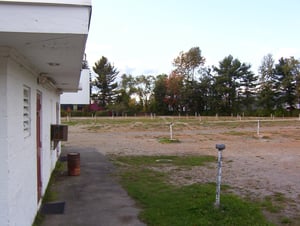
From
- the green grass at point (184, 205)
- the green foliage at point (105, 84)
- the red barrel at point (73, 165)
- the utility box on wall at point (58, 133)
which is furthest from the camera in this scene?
the green foliage at point (105, 84)

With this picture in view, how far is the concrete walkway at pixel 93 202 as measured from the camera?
5.82 meters

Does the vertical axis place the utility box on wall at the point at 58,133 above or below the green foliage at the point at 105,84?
below

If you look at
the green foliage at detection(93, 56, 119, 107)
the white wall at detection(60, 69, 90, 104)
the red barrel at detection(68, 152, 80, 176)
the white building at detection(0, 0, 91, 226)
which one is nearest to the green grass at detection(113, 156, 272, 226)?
the red barrel at detection(68, 152, 80, 176)

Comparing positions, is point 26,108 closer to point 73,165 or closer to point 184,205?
point 184,205

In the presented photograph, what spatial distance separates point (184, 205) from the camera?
6.68 meters

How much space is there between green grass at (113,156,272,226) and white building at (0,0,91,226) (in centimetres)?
217

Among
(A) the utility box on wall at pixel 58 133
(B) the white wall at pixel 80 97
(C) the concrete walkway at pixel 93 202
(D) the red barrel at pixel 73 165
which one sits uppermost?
(B) the white wall at pixel 80 97

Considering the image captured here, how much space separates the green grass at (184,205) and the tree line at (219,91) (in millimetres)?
59791

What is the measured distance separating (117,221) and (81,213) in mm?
828

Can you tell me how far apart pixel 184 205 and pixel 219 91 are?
64800 mm

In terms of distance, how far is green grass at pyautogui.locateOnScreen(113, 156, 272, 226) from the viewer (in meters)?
5.77

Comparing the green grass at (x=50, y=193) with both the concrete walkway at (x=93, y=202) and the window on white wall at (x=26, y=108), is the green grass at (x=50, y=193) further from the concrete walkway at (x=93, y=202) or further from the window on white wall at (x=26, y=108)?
the window on white wall at (x=26, y=108)

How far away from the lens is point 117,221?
5809 millimetres

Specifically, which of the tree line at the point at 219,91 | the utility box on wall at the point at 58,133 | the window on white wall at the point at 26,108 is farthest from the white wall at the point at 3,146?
the tree line at the point at 219,91
